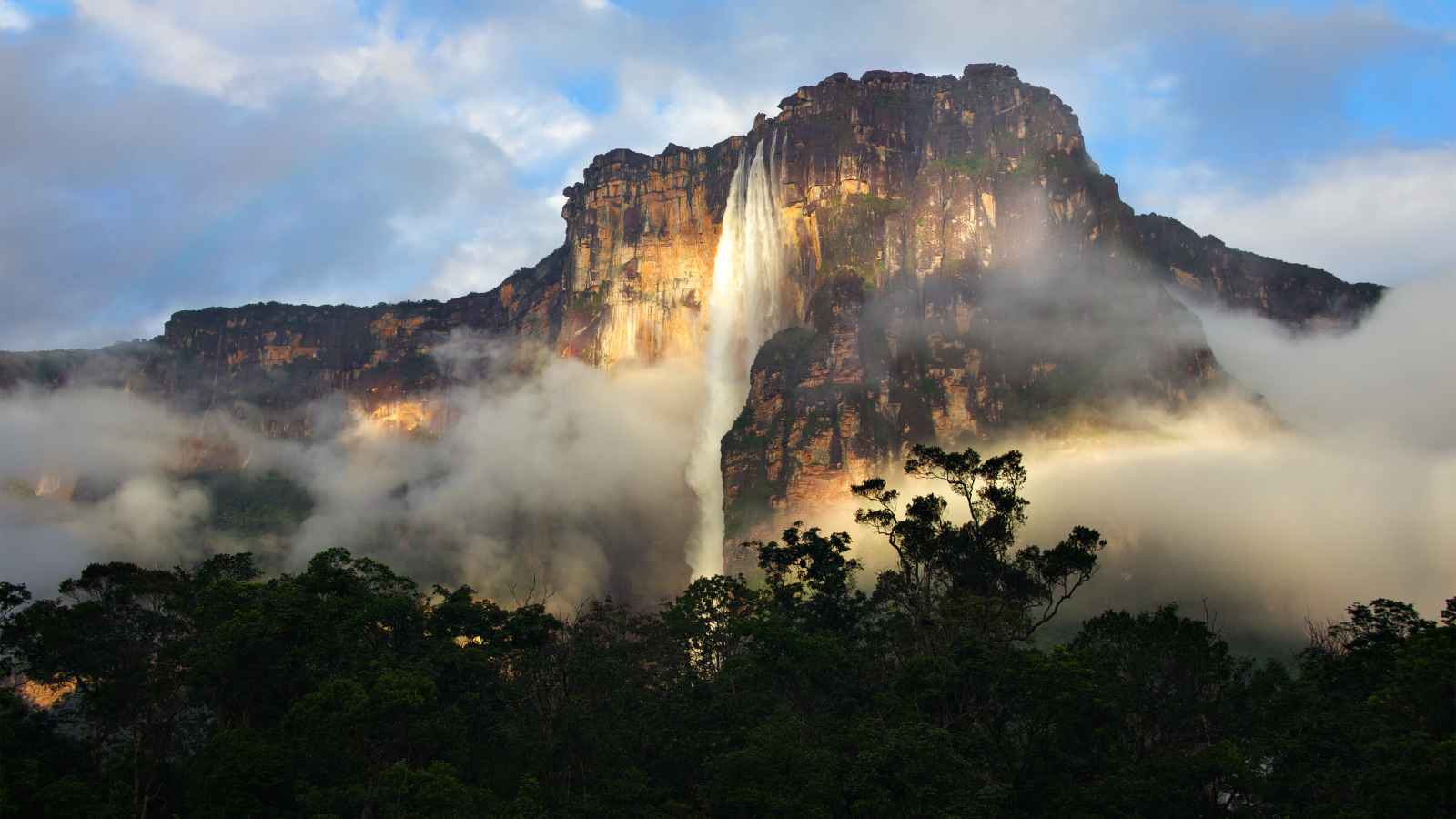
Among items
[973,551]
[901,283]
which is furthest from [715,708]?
[901,283]

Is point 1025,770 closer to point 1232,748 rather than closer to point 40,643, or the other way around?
point 1232,748

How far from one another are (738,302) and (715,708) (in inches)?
4635

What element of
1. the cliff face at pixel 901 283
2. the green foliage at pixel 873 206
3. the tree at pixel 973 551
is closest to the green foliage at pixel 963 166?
the cliff face at pixel 901 283

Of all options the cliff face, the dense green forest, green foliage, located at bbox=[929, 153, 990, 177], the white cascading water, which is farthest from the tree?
green foliage, located at bbox=[929, 153, 990, 177]

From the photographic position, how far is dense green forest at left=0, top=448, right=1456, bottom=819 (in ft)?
180

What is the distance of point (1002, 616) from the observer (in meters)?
72.9

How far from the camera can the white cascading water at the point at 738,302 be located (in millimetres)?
175000

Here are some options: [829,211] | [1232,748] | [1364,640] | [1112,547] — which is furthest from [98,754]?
[829,211]

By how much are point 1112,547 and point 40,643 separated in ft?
315

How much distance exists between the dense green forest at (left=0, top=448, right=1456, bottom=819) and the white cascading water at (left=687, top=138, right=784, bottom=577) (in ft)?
308

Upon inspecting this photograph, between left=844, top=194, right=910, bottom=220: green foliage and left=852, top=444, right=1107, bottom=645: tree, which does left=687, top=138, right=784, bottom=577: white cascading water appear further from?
left=852, top=444, right=1107, bottom=645: tree

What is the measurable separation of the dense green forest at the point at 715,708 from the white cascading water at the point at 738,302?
308ft

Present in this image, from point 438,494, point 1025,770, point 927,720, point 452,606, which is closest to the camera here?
point 1025,770

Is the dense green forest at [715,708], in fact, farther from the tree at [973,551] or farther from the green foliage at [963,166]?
the green foliage at [963,166]
